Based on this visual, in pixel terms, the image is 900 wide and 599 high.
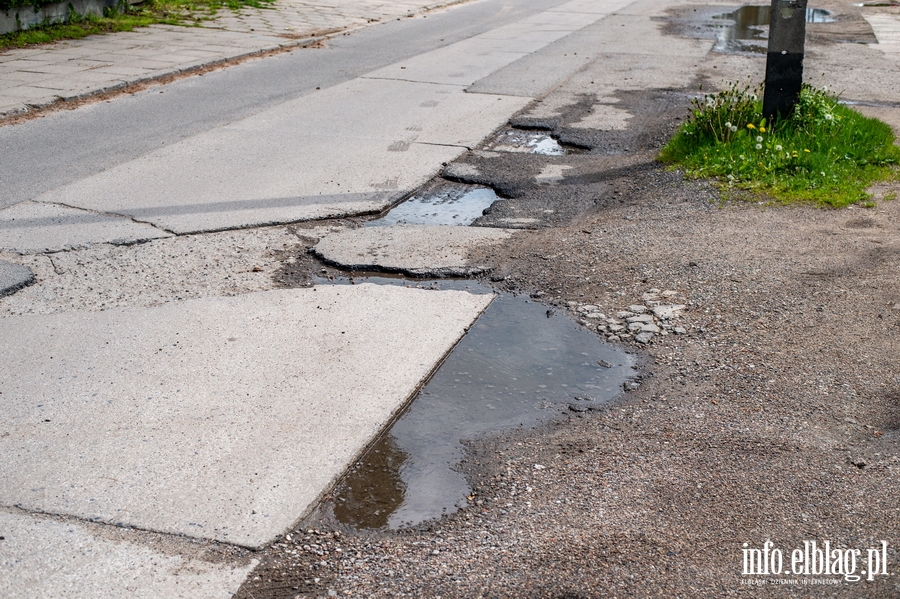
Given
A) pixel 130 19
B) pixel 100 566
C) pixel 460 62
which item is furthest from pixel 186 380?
pixel 130 19

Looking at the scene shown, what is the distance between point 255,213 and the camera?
6555 mm

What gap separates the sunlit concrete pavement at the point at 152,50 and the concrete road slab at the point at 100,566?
312 inches

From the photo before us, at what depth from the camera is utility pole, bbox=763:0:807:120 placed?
7734 mm

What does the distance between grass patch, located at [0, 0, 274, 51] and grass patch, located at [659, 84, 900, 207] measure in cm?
1102

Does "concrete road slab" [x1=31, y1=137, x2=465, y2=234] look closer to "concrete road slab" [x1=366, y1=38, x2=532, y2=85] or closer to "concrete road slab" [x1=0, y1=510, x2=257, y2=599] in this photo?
"concrete road slab" [x1=0, y1=510, x2=257, y2=599]

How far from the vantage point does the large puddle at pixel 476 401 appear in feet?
10.9

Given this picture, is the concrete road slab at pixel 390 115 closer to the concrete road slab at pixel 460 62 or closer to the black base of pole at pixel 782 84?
the concrete road slab at pixel 460 62

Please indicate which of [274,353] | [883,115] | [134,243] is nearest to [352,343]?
[274,353]

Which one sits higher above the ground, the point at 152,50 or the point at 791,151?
the point at 152,50

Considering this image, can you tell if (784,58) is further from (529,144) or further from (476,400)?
(476,400)

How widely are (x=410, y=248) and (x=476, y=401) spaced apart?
2.05 metres

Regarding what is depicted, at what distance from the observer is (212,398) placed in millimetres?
4004

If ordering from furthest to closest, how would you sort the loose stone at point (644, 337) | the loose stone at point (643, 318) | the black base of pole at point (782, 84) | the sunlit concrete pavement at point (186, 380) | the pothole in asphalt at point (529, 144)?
the pothole in asphalt at point (529, 144) → the black base of pole at point (782, 84) → the loose stone at point (643, 318) → the loose stone at point (644, 337) → the sunlit concrete pavement at point (186, 380)

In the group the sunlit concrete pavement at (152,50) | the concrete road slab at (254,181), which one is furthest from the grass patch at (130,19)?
the concrete road slab at (254,181)
